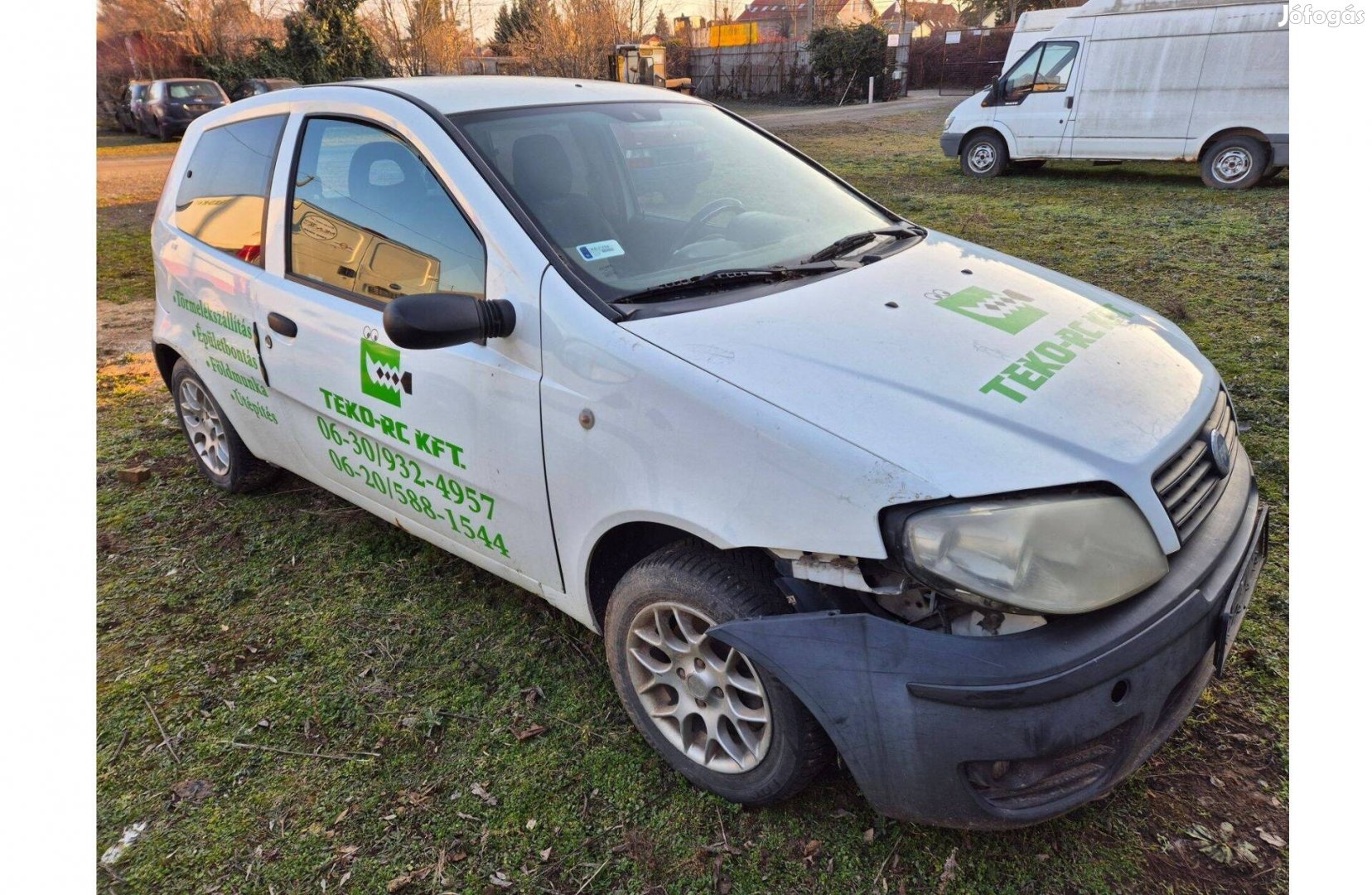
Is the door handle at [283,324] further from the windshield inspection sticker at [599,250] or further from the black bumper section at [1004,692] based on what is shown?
the black bumper section at [1004,692]

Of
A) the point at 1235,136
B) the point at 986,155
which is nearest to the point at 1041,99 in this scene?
the point at 986,155

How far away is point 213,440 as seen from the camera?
4.01 m

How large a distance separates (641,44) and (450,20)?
4.94 m

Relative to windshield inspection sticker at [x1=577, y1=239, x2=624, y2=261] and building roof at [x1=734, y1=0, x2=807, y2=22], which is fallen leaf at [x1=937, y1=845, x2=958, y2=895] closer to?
windshield inspection sticker at [x1=577, y1=239, x2=624, y2=261]

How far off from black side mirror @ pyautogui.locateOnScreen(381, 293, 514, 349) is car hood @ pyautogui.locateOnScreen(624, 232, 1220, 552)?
40 cm

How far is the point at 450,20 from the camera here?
71.6ft

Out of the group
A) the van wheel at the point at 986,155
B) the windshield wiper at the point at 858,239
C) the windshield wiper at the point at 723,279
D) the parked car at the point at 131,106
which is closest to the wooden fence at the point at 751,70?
the parked car at the point at 131,106

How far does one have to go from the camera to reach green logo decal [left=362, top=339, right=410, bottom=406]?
2.62 metres

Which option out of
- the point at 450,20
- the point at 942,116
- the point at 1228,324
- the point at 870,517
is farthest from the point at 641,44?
the point at 870,517

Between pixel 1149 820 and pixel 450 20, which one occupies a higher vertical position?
pixel 450 20

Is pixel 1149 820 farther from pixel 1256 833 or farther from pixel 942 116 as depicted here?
pixel 942 116

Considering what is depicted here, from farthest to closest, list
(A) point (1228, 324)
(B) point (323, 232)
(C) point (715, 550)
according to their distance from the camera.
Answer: (A) point (1228, 324) < (B) point (323, 232) < (C) point (715, 550)

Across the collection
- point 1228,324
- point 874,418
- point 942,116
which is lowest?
point 1228,324

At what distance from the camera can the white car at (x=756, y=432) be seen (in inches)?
68.7
